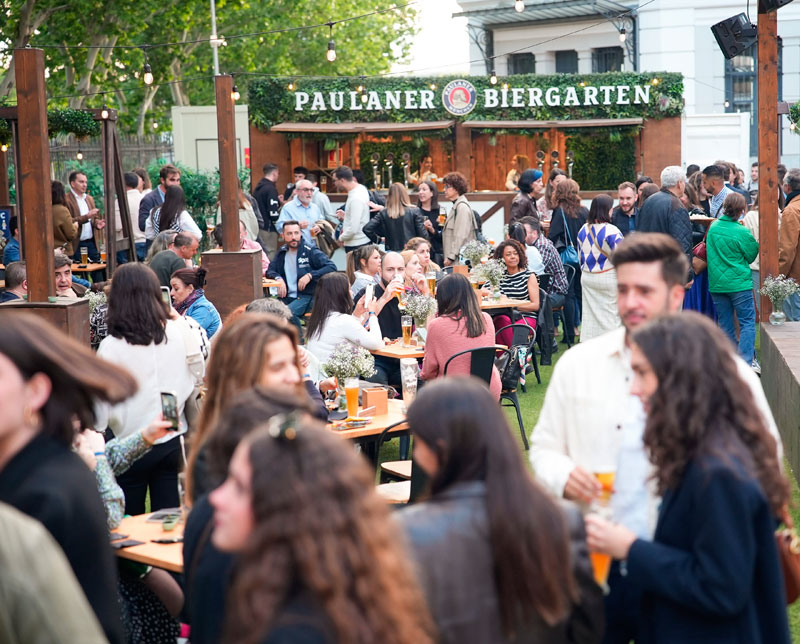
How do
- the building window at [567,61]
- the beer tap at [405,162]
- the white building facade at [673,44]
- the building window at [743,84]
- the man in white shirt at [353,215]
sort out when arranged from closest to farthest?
1. the man in white shirt at [353,215]
2. the beer tap at [405,162]
3. the white building facade at [673,44]
4. the building window at [743,84]
5. the building window at [567,61]

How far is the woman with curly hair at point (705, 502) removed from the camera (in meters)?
2.40

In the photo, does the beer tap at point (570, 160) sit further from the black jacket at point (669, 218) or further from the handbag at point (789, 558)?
the handbag at point (789, 558)

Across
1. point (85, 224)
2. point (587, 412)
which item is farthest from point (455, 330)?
point (85, 224)

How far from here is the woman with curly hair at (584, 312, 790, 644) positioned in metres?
2.40

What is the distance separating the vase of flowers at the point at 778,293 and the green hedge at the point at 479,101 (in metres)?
13.0

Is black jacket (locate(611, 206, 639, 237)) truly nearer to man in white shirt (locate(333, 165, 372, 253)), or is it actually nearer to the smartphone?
man in white shirt (locate(333, 165, 372, 253))

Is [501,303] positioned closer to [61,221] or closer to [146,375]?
[146,375]

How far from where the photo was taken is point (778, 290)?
864cm

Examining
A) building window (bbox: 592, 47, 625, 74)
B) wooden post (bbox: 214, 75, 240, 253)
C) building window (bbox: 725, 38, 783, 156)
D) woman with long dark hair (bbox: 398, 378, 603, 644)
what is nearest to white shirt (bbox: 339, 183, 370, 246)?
wooden post (bbox: 214, 75, 240, 253)

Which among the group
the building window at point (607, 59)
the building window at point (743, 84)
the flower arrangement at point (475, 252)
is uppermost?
the building window at point (607, 59)

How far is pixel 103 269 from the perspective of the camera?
13492 mm

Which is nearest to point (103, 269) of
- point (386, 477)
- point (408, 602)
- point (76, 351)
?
point (386, 477)

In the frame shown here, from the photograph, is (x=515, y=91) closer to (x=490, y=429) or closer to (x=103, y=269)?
(x=103, y=269)

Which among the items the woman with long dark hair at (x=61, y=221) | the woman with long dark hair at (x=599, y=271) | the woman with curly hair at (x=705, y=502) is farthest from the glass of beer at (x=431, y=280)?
the woman with curly hair at (x=705, y=502)
